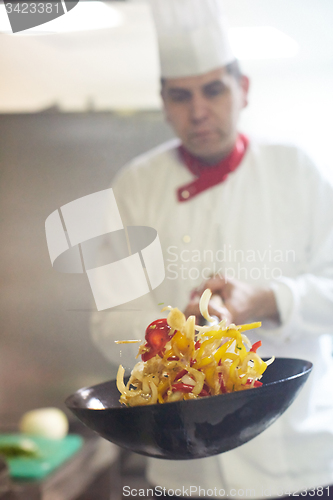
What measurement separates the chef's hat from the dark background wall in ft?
0.32

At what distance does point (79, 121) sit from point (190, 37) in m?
0.24

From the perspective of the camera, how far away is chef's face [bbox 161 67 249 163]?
0.70m

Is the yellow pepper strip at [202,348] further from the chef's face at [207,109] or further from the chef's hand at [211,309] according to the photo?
the chef's face at [207,109]

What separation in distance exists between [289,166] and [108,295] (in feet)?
1.22

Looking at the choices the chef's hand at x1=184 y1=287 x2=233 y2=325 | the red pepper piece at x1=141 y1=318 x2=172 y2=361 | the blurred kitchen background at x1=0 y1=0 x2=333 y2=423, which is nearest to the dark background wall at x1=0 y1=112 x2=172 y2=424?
the blurred kitchen background at x1=0 y1=0 x2=333 y2=423

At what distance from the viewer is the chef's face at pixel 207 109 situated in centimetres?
70

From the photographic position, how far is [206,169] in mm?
730

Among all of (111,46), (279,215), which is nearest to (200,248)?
(279,215)

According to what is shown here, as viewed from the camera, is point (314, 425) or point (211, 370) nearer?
point (211, 370)

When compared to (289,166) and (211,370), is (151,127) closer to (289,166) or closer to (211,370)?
(289,166)

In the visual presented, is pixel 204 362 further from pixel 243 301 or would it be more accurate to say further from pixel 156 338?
pixel 243 301

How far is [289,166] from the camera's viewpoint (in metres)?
0.73

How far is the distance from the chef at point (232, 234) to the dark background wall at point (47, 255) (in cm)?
4

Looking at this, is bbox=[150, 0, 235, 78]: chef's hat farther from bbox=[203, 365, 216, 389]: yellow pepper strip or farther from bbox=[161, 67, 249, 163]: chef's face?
bbox=[203, 365, 216, 389]: yellow pepper strip
